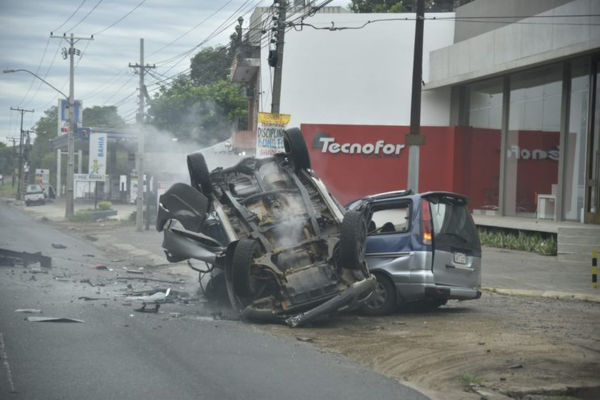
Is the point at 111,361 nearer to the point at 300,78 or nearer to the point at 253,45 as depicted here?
the point at 300,78

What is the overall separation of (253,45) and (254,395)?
3309cm

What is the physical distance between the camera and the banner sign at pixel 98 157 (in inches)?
1973

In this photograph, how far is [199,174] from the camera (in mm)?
11031

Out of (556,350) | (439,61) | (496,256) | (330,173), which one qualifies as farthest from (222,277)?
(439,61)

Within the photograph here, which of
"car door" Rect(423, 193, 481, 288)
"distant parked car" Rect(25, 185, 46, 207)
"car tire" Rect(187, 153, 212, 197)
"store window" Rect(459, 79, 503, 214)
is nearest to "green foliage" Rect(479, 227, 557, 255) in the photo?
"store window" Rect(459, 79, 503, 214)

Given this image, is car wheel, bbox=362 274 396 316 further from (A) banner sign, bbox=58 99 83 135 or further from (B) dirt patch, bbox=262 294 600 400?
(A) banner sign, bbox=58 99 83 135

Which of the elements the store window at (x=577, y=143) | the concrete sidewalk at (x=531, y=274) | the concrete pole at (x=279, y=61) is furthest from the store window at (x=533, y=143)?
the concrete pole at (x=279, y=61)

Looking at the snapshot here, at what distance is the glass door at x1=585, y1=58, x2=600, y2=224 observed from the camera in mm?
21891

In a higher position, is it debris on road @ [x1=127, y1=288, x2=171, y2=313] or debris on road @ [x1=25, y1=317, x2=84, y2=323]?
debris on road @ [x1=25, y1=317, x2=84, y2=323]

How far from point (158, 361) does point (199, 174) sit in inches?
152

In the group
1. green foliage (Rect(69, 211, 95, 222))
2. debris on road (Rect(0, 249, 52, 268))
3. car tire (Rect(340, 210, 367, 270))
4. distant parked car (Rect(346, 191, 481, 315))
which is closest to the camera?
car tire (Rect(340, 210, 367, 270))

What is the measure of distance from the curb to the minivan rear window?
11.5 feet

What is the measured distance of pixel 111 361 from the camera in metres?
7.63

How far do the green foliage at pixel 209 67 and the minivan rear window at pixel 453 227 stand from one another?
1724 inches
